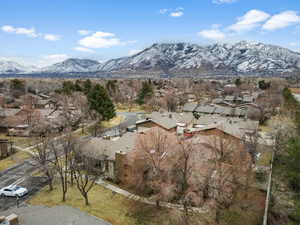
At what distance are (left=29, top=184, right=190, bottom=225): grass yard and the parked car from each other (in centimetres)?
156

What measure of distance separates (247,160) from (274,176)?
350 inches

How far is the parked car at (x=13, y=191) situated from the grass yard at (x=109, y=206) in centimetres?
156

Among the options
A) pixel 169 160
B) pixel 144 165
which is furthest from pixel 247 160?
pixel 144 165

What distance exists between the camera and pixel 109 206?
24.4 m

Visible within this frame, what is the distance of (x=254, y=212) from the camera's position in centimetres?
2417

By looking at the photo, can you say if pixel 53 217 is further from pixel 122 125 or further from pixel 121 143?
pixel 122 125

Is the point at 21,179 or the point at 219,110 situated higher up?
the point at 219,110

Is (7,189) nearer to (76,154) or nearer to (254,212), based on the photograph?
(76,154)

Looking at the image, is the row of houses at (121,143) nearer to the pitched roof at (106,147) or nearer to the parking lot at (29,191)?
the pitched roof at (106,147)

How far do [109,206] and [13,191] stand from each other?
1122 centimetres

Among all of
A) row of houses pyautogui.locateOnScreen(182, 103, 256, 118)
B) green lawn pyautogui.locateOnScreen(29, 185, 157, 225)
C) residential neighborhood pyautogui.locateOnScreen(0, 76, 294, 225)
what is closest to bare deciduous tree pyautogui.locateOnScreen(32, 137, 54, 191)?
residential neighborhood pyautogui.locateOnScreen(0, 76, 294, 225)

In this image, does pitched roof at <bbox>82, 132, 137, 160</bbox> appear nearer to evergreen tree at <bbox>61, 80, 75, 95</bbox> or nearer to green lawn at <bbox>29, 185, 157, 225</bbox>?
green lawn at <bbox>29, 185, 157, 225</bbox>

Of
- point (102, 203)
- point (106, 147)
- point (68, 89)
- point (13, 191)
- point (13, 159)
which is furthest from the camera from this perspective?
point (68, 89)

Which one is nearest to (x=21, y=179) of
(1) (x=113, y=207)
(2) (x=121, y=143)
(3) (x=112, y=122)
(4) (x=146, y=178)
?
(2) (x=121, y=143)
